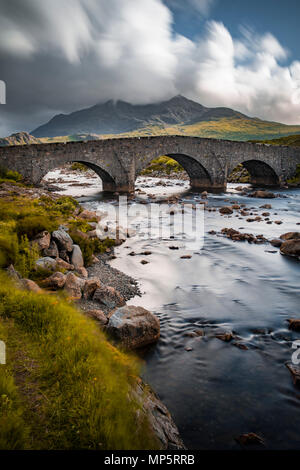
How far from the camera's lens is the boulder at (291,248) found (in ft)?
40.5

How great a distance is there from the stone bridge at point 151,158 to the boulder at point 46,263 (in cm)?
1787

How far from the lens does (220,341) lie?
6.44 m

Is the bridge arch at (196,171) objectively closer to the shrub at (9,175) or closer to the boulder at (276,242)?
the shrub at (9,175)

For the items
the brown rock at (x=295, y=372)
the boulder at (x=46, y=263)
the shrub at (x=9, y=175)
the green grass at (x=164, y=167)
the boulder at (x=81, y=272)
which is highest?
the green grass at (x=164, y=167)

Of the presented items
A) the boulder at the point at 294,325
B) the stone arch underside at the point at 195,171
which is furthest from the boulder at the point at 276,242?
the stone arch underside at the point at 195,171

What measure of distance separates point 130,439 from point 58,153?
25.3m

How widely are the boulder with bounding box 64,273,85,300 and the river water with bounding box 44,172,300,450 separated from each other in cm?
177

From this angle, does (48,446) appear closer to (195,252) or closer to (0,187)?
(195,252)

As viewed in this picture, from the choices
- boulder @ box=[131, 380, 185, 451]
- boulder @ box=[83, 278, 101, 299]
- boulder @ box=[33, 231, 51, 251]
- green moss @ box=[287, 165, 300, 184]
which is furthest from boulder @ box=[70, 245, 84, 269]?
green moss @ box=[287, 165, 300, 184]

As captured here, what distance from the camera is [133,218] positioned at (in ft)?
65.5

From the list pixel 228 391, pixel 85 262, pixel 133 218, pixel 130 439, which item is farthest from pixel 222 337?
pixel 133 218

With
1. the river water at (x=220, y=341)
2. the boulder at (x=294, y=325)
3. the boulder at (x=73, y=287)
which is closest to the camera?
the river water at (x=220, y=341)

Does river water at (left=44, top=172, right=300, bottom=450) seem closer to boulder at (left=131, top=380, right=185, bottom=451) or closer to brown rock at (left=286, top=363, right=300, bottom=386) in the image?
brown rock at (left=286, top=363, right=300, bottom=386)

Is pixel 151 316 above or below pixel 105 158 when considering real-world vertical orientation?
below
